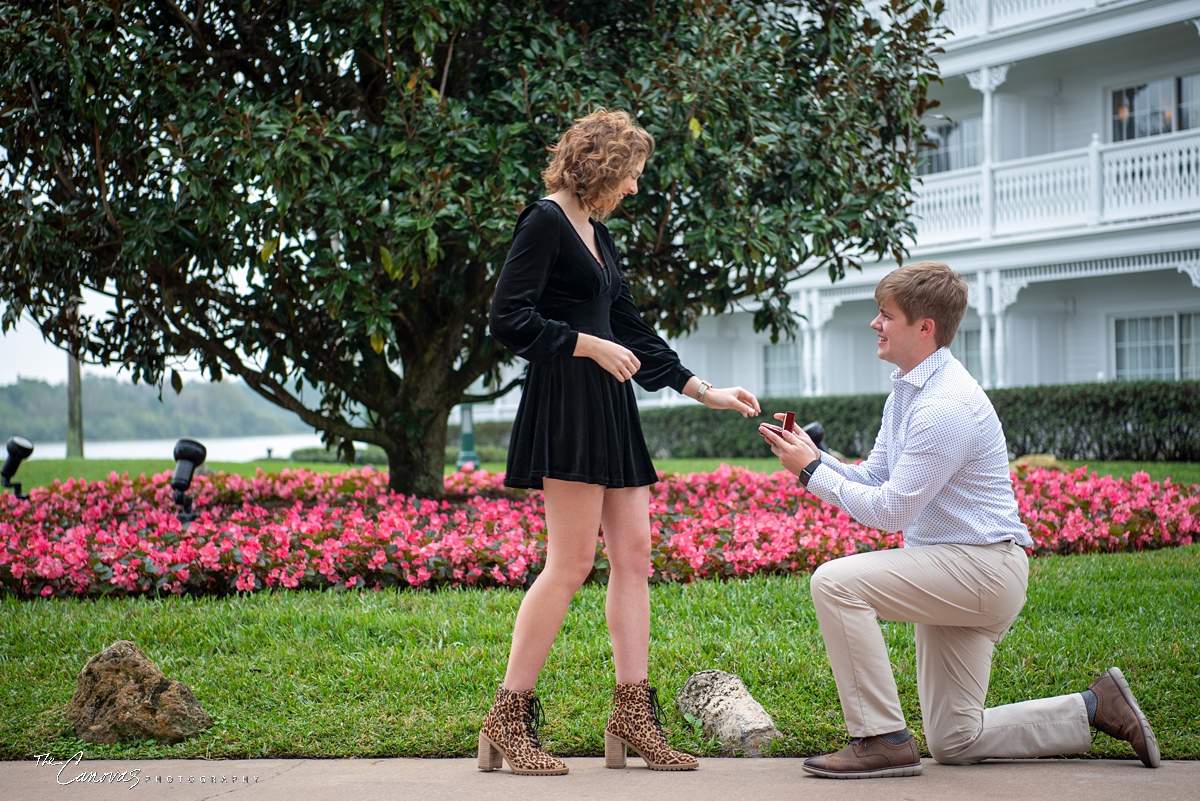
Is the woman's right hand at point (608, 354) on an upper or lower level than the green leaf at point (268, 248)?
lower

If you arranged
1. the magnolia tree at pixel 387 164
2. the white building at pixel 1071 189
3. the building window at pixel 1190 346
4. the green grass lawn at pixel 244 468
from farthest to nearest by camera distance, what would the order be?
the building window at pixel 1190 346 < the white building at pixel 1071 189 < the green grass lawn at pixel 244 468 < the magnolia tree at pixel 387 164

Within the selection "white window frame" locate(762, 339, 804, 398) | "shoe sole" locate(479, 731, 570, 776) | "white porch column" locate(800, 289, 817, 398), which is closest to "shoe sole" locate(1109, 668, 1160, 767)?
"shoe sole" locate(479, 731, 570, 776)

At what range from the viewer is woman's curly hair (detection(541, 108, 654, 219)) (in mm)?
3291

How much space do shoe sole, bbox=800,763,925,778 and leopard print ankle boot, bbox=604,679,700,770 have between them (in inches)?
15.5

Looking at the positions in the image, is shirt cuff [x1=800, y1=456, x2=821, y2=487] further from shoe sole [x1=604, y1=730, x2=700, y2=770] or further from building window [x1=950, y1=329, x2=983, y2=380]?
building window [x1=950, y1=329, x2=983, y2=380]

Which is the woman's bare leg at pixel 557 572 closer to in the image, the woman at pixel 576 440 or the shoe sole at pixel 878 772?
the woman at pixel 576 440

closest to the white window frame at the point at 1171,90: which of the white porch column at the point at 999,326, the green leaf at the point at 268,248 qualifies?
the white porch column at the point at 999,326

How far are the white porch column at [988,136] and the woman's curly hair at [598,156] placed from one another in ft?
49.9

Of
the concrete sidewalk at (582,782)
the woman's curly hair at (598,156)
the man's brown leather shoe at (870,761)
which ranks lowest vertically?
the concrete sidewalk at (582,782)

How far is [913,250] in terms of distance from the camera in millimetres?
18453

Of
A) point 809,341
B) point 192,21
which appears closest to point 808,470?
point 192,21

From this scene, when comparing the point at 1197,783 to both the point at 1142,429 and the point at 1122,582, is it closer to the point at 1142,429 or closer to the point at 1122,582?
the point at 1122,582

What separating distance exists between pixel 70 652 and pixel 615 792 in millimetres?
2806

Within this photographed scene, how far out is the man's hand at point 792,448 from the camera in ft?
10.7
